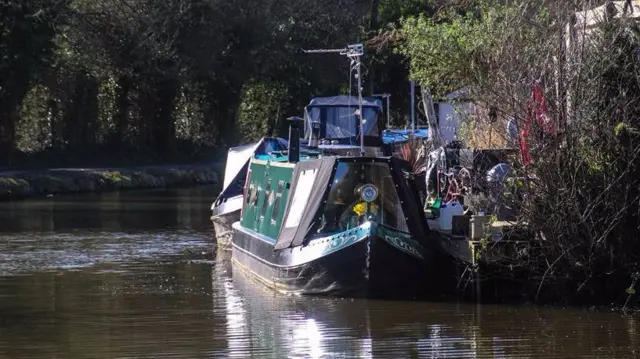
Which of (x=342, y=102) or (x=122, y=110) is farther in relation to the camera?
(x=122, y=110)

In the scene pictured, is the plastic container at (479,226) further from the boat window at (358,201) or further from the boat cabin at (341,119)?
the boat cabin at (341,119)

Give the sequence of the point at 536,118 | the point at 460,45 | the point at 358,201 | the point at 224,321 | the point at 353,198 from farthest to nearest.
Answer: the point at 460,45, the point at 353,198, the point at 358,201, the point at 224,321, the point at 536,118

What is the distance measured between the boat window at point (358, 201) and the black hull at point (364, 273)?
1.77 ft

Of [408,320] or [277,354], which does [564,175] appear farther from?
[277,354]

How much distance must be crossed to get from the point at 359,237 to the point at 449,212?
170cm

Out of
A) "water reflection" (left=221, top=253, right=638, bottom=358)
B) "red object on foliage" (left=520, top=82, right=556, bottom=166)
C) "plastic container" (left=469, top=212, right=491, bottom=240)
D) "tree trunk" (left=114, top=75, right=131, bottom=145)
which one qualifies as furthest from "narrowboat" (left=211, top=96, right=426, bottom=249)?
"tree trunk" (left=114, top=75, right=131, bottom=145)

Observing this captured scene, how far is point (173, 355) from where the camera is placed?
1325 cm

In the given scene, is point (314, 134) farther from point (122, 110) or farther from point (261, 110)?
point (261, 110)

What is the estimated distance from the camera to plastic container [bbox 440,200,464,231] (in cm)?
1698

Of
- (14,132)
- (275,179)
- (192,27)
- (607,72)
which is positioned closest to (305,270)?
(275,179)

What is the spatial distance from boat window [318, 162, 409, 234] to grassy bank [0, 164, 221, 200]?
63.1 feet

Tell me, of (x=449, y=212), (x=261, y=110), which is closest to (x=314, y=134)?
(x=449, y=212)

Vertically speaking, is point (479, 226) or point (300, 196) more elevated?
point (300, 196)

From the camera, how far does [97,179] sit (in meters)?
38.5
